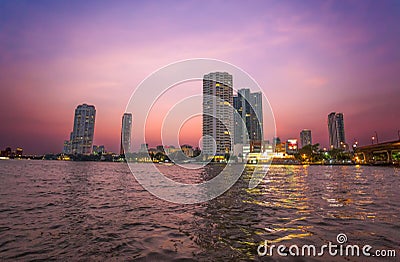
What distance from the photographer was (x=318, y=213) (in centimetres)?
1320

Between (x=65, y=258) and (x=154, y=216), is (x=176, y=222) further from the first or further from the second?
(x=65, y=258)

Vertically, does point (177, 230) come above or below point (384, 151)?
below

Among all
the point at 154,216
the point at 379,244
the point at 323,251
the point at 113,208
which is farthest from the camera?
the point at 113,208

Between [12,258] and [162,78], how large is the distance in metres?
10.5

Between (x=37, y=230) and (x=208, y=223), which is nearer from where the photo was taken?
(x=37, y=230)

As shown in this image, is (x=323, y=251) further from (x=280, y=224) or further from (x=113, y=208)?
(x=113, y=208)

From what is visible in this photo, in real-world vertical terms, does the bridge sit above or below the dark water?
above

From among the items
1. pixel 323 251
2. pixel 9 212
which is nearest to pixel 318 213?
pixel 323 251

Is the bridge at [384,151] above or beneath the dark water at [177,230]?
above

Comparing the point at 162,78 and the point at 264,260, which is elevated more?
the point at 162,78

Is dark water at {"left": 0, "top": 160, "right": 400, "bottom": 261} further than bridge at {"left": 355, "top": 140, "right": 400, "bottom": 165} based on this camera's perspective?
No

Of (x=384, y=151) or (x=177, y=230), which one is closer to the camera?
(x=177, y=230)

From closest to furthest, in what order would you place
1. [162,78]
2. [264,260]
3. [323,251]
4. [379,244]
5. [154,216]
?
[264,260], [323,251], [379,244], [154,216], [162,78]

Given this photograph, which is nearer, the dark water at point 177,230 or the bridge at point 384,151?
the dark water at point 177,230
